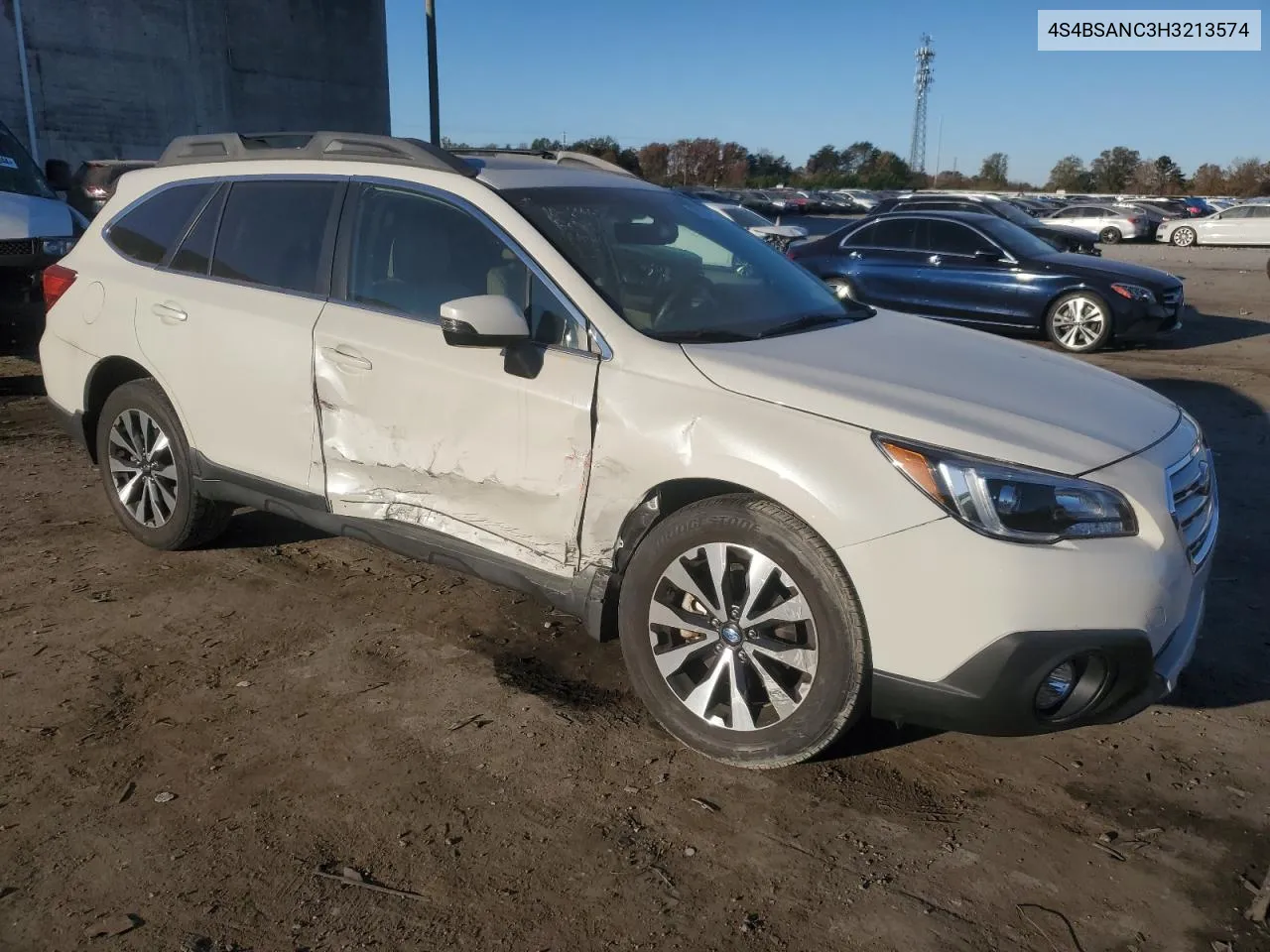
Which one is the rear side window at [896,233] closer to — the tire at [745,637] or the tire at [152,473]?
the tire at [152,473]

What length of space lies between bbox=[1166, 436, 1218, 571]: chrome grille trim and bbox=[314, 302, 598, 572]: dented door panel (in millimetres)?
1774

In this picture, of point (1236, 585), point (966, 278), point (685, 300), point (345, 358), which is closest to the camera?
point (685, 300)

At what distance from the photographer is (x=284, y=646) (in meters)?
4.06

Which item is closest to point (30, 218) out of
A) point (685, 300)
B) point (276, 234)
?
point (276, 234)

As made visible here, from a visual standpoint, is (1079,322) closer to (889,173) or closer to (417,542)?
(417,542)

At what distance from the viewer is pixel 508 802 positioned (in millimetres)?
3070

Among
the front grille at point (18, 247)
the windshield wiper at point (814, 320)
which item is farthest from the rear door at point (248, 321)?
the front grille at point (18, 247)

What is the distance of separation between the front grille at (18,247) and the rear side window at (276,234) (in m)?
5.10

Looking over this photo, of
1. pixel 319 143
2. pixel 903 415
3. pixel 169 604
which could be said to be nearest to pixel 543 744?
pixel 903 415

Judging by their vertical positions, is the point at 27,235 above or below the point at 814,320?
above

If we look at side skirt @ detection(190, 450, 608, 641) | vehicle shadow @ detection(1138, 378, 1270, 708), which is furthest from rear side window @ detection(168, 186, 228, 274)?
vehicle shadow @ detection(1138, 378, 1270, 708)

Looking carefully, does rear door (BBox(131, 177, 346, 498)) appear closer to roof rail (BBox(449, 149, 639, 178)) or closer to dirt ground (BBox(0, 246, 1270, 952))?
dirt ground (BBox(0, 246, 1270, 952))

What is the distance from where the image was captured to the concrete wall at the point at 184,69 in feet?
88.3

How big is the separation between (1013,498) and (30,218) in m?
8.65
